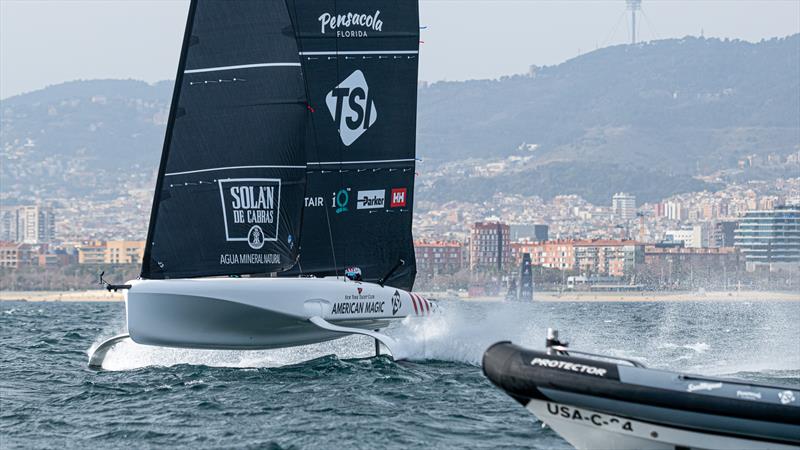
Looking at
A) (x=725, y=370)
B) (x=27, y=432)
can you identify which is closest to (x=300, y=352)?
(x=725, y=370)

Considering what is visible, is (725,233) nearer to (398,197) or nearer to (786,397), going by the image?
(398,197)

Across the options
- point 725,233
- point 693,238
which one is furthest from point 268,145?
point 693,238

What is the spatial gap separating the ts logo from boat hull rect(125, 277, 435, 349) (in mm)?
2821

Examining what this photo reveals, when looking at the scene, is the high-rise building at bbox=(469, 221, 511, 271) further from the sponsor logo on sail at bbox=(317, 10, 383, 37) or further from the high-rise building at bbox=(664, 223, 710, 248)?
the sponsor logo on sail at bbox=(317, 10, 383, 37)

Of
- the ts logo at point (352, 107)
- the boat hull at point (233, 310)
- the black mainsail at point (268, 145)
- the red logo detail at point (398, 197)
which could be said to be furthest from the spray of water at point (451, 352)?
the ts logo at point (352, 107)

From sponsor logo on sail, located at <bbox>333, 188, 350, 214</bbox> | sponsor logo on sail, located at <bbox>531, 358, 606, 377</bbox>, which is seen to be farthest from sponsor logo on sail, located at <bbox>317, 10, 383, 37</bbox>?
sponsor logo on sail, located at <bbox>531, 358, 606, 377</bbox>

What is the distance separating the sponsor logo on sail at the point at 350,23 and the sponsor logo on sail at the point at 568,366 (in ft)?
33.3

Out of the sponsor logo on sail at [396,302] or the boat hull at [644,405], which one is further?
the sponsor logo on sail at [396,302]

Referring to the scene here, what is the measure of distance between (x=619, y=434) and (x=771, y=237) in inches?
5979

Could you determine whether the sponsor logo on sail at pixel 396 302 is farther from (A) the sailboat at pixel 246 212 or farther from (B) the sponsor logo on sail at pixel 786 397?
(B) the sponsor logo on sail at pixel 786 397

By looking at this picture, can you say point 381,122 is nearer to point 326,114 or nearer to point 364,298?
point 326,114

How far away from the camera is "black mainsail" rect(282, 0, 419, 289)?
1980 centimetres

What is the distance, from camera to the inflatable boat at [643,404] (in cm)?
1016

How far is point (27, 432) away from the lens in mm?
12852
